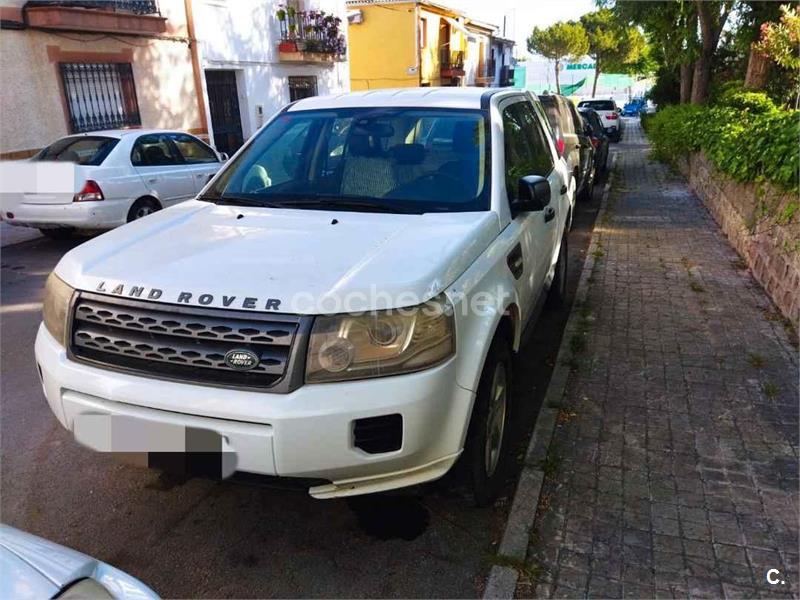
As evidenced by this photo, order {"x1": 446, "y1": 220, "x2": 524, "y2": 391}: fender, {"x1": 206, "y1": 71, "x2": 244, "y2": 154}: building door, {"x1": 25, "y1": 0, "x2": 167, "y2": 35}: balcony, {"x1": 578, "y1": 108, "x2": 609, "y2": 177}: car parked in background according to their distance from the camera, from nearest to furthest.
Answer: {"x1": 446, "y1": 220, "x2": 524, "y2": 391}: fender, {"x1": 25, "y1": 0, "x2": 167, "y2": 35}: balcony, {"x1": 578, "y1": 108, "x2": 609, "y2": 177}: car parked in background, {"x1": 206, "y1": 71, "x2": 244, "y2": 154}: building door

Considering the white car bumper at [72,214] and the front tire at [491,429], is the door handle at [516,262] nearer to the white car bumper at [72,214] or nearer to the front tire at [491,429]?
the front tire at [491,429]

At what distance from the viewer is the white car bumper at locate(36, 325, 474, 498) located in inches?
82.4

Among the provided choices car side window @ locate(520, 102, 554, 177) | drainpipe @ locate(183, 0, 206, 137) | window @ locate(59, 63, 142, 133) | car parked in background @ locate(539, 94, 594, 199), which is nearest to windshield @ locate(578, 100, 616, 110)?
car parked in background @ locate(539, 94, 594, 199)

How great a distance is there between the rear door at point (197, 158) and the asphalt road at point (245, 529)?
6.10 m

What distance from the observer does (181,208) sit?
3377 mm

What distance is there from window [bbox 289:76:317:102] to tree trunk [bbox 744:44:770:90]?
12705mm

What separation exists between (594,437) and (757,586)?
115 cm

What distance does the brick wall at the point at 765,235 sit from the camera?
509cm

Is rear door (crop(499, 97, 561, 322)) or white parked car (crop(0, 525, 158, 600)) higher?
rear door (crop(499, 97, 561, 322))

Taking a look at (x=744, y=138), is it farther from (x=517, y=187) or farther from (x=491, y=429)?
(x=491, y=429)

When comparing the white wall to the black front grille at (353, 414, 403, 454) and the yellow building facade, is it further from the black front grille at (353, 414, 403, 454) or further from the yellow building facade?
the black front grille at (353, 414, 403, 454)

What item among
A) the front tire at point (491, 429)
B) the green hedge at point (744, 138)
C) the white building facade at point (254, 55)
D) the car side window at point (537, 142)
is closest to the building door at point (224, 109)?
the white building facade at point (254, 55)

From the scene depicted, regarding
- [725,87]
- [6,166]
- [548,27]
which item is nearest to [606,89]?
[548,27]

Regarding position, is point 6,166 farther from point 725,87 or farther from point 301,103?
point 725,87
